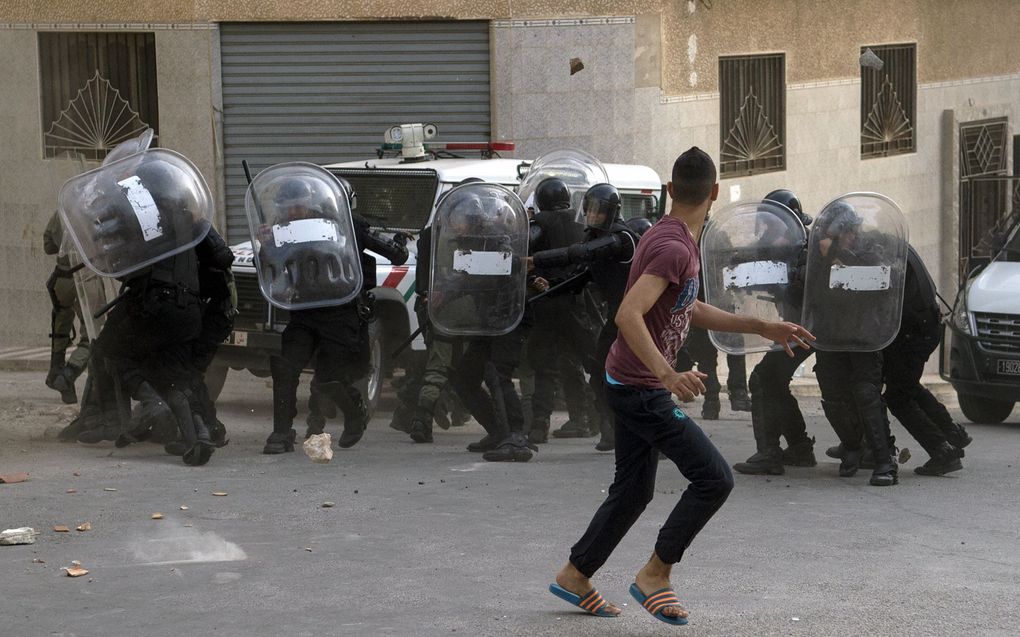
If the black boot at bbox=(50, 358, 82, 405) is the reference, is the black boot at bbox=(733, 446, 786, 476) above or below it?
below

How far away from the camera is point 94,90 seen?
14828 millimetres

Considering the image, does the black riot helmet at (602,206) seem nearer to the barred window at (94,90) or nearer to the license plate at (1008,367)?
the license plate at (1008,367)

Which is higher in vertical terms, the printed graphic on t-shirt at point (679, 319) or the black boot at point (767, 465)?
the printed graphic on t-shirt at point (679, 319)

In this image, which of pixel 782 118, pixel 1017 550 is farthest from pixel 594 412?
pixel 782 118

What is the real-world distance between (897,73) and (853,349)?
12.1m

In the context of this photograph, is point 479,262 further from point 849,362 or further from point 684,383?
point 684,383

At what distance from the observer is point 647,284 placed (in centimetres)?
502

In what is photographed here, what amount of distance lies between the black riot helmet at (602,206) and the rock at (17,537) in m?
3.71

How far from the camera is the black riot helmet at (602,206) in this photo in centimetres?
863

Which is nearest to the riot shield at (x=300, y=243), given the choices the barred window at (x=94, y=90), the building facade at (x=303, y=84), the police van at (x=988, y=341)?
the police van at (x=988, y=341)

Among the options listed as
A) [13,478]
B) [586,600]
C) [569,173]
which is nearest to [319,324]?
[13,478]

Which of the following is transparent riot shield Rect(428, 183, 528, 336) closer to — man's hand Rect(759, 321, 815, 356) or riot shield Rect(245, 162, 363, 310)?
riot shield Rect(245, 162, 363, 310)

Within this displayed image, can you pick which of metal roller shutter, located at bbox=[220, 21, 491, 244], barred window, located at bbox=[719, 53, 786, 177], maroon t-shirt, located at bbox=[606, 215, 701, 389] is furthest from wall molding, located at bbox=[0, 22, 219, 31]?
maroon t-shirt, located at bbox=[606, 215, 701, 389]

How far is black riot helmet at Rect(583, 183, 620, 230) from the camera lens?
863 centimetres
